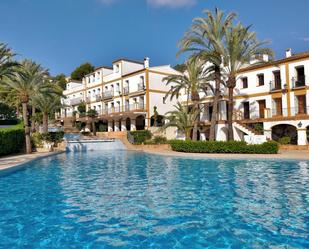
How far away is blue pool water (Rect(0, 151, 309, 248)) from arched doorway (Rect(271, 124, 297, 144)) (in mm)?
15799

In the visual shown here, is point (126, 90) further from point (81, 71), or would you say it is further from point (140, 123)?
point (81, 71)

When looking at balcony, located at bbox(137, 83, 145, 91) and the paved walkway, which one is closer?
the paved walkway

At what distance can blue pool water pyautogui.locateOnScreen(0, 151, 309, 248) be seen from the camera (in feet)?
19.6

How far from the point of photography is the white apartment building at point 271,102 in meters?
26.6

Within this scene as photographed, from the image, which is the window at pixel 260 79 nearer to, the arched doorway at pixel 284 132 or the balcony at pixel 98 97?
the arched doorway at pixel 284 132

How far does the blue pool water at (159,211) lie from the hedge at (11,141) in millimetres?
11896

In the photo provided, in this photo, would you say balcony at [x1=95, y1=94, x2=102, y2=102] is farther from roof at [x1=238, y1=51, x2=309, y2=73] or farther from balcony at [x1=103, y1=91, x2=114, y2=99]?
roof at [x1=238, y1=51, x2=309, y2=73]

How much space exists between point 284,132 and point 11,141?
2900 centimetres

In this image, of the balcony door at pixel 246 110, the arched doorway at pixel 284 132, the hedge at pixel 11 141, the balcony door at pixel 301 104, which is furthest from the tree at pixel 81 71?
the balcony door at pixel 301 104

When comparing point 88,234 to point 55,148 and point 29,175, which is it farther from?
point 55,148

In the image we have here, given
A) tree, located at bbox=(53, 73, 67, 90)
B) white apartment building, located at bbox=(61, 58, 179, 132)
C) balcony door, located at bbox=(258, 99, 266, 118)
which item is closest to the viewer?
balcony door, located at bbox=(258, 99, 266, 118)

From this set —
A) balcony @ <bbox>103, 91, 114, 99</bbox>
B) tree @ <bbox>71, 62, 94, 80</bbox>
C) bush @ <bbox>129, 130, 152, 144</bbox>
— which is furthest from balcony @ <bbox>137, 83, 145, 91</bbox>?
tree @ <bbox>71, 62, 94, 80</bbox>

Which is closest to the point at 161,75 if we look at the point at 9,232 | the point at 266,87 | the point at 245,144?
the point at 266,87

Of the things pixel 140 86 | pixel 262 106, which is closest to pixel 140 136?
pixel 140 86
